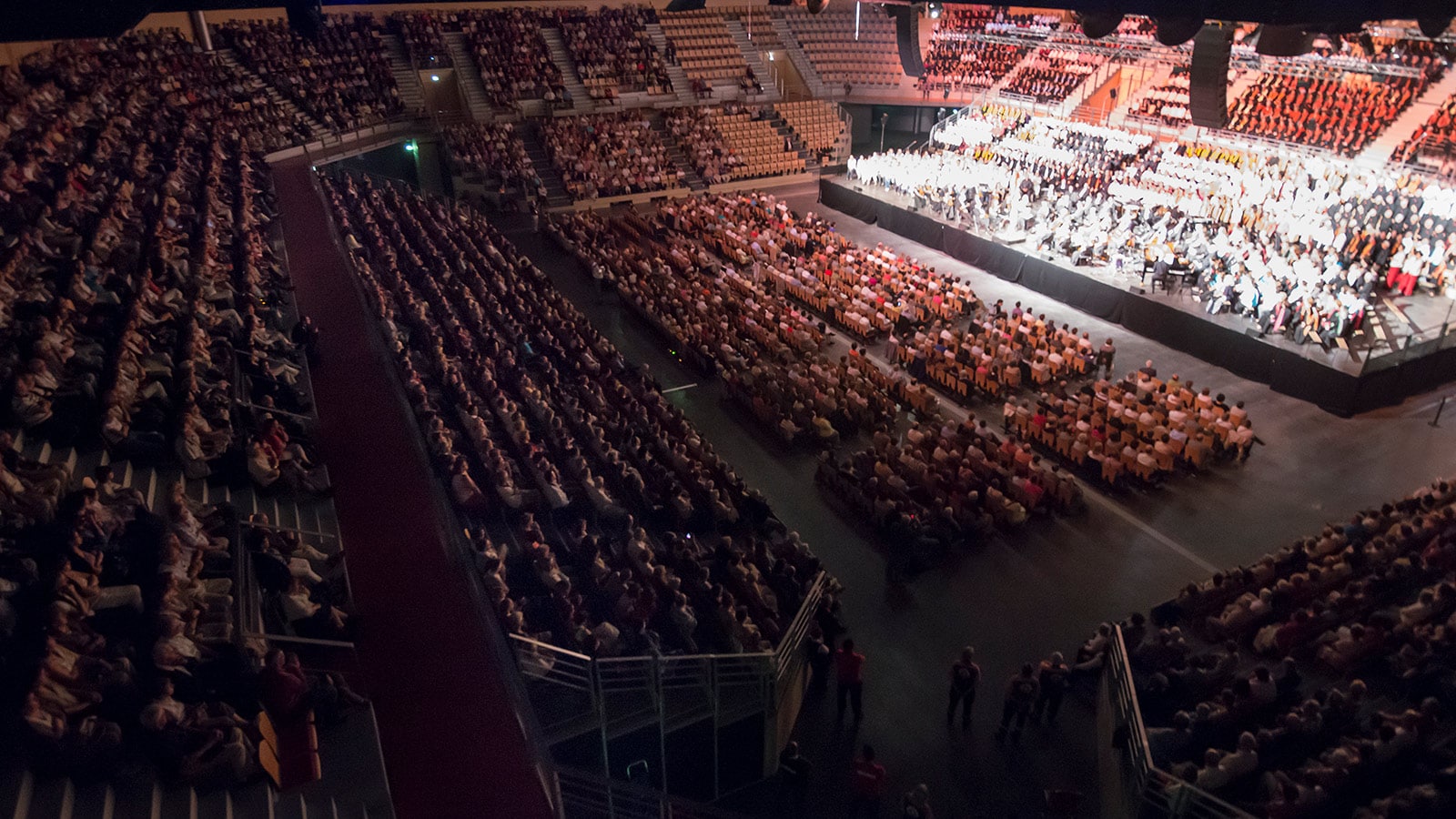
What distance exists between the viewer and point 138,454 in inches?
344

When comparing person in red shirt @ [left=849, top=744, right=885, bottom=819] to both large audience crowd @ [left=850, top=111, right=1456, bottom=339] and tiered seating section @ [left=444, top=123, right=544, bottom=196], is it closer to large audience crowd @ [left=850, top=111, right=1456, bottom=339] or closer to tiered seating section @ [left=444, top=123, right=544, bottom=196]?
large audience crowd @ [left=850, top=111, right=1456, bottom=339]

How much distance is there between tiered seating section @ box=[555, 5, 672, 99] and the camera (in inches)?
1259

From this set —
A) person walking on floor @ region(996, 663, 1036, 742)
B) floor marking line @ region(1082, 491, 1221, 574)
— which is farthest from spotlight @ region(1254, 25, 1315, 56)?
person walking on floor @ region(996, 663, 1036, 742)

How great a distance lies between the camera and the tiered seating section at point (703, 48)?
33.9m

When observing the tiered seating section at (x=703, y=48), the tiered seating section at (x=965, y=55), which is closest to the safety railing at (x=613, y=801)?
the tiered seating section at (x=703, y=48)

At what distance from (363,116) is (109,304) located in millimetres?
17780

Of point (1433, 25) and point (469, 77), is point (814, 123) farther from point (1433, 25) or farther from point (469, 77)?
point (1433, 25)

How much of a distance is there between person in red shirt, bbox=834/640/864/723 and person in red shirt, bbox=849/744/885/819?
3.00 feet

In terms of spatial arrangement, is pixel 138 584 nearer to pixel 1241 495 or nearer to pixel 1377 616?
pixel 1377 616

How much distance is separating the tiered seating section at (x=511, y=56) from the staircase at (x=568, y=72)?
20 cm

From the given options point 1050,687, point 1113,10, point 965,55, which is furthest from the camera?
point 965,55

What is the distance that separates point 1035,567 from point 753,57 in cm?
2964

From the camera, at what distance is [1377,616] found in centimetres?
882

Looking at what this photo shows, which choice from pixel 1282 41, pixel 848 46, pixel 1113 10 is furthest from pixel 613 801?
pixel 848 46
